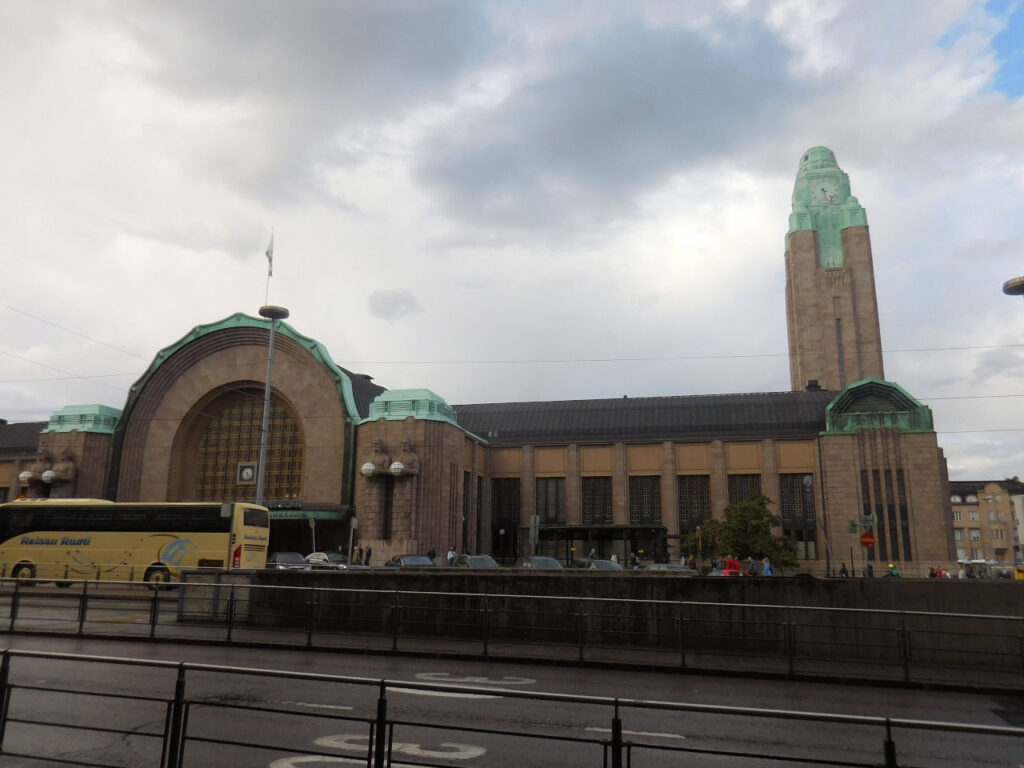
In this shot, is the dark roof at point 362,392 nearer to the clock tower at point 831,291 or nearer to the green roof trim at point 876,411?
the green roof trim at point 876,411

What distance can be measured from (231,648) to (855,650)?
461 inches

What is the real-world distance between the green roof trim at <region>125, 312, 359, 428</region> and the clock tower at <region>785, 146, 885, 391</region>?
51.5 meters

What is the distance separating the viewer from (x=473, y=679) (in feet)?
39.5

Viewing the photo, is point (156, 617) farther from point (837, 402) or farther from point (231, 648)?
point (837, 402)

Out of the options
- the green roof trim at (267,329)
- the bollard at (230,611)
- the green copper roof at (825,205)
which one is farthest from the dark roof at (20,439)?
the green copper roof at (825,205)

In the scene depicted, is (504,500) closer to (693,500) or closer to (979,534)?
(693,500)

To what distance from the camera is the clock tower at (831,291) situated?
79.9m

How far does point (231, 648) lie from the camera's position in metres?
15.1

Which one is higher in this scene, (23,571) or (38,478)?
(38,478)

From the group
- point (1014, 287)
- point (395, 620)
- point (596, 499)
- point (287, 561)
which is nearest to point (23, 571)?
point (287, 561)

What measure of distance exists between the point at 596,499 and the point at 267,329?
993 inches

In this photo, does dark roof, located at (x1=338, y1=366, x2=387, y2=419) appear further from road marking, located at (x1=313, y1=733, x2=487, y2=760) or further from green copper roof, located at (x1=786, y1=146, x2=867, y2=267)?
green copper roof, located at (x1=786, y1=146, x2=867, y2=267)

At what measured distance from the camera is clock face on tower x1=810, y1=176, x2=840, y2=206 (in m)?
87.1

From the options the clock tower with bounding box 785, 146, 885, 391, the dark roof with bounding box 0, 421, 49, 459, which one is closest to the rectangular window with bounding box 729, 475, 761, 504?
the clock tower with bounding box 785, 146, 885, 391
